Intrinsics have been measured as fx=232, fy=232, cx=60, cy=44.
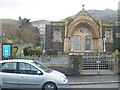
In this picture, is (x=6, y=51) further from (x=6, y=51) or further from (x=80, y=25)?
(x=80, y=25)

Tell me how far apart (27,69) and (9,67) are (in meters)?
0.79

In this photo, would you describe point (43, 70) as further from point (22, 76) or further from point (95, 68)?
point (95, 68)

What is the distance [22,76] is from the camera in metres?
9.81

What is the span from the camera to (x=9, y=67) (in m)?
10.0

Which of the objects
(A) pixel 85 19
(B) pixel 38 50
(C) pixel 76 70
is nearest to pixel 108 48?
(A) pixel 85 19

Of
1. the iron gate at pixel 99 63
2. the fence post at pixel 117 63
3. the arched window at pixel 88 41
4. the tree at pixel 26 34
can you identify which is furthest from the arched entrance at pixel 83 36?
the fence post at pixel 117 63

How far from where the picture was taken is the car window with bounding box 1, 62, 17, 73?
393 inches

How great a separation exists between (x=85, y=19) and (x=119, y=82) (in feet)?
71.3

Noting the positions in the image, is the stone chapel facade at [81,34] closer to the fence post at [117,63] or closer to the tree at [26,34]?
the tree at [26,34]

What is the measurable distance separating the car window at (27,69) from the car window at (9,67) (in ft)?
0.86

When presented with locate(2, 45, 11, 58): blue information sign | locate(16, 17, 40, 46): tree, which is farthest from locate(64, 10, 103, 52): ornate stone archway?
locate(2, 45, 11, 58): blue information sign

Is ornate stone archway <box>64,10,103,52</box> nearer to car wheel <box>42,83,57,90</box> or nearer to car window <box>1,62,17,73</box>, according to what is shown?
car window <box>1,62,17,73</box>

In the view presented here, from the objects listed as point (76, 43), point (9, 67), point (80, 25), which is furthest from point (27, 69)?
point (76, 43)

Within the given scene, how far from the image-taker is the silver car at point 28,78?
979 centimetres
